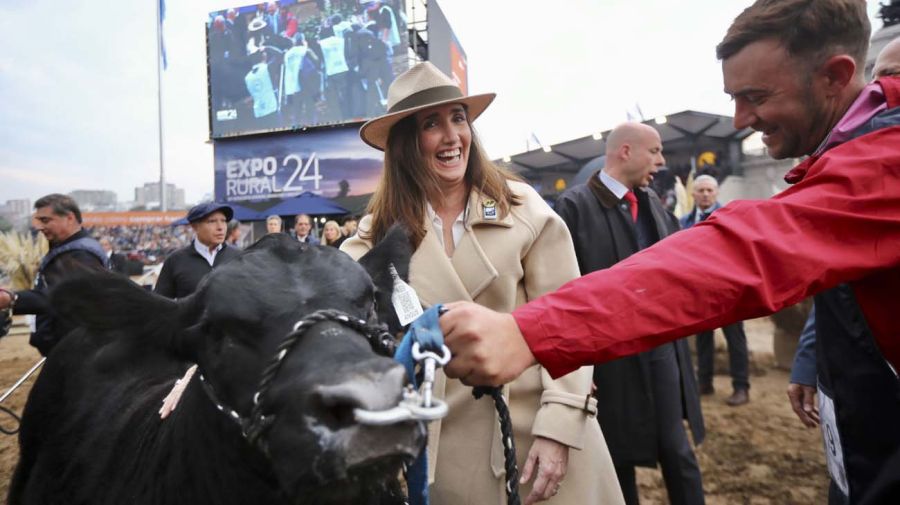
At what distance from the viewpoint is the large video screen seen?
79.2ft

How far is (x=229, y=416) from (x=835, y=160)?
179 cm

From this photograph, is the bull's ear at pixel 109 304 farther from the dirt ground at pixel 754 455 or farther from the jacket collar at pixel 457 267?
the dirt ground at pixel 754 455

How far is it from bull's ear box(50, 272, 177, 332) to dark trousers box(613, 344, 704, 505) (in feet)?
9.36

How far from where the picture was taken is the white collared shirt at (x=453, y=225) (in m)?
2.25

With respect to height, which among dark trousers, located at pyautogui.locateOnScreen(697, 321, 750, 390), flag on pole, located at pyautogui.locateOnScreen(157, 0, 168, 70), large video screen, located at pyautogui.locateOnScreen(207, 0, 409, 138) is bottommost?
dark trousers, located at pyautogui.locateOnScreen(697, 321, 750, 390)

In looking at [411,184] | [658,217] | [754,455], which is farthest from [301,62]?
[411,184]

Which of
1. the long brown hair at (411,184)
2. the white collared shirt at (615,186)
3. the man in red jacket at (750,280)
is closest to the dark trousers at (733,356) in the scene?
the white collared shirt at (615,186)

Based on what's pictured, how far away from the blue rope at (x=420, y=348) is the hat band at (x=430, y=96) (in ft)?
4.01

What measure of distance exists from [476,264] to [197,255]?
440cm

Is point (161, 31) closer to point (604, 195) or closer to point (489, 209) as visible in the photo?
point (604, 195)

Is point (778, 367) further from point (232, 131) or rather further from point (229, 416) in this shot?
point (232, 131)

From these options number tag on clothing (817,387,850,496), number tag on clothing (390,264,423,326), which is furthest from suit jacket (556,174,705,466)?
number tag on clothing (390,264,423,326)

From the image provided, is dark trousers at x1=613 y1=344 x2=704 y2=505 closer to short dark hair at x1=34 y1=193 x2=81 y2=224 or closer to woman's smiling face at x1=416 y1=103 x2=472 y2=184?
woman's smiling face at x1=416 y1=103 x2=472 y2=184

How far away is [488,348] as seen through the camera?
1166mm
